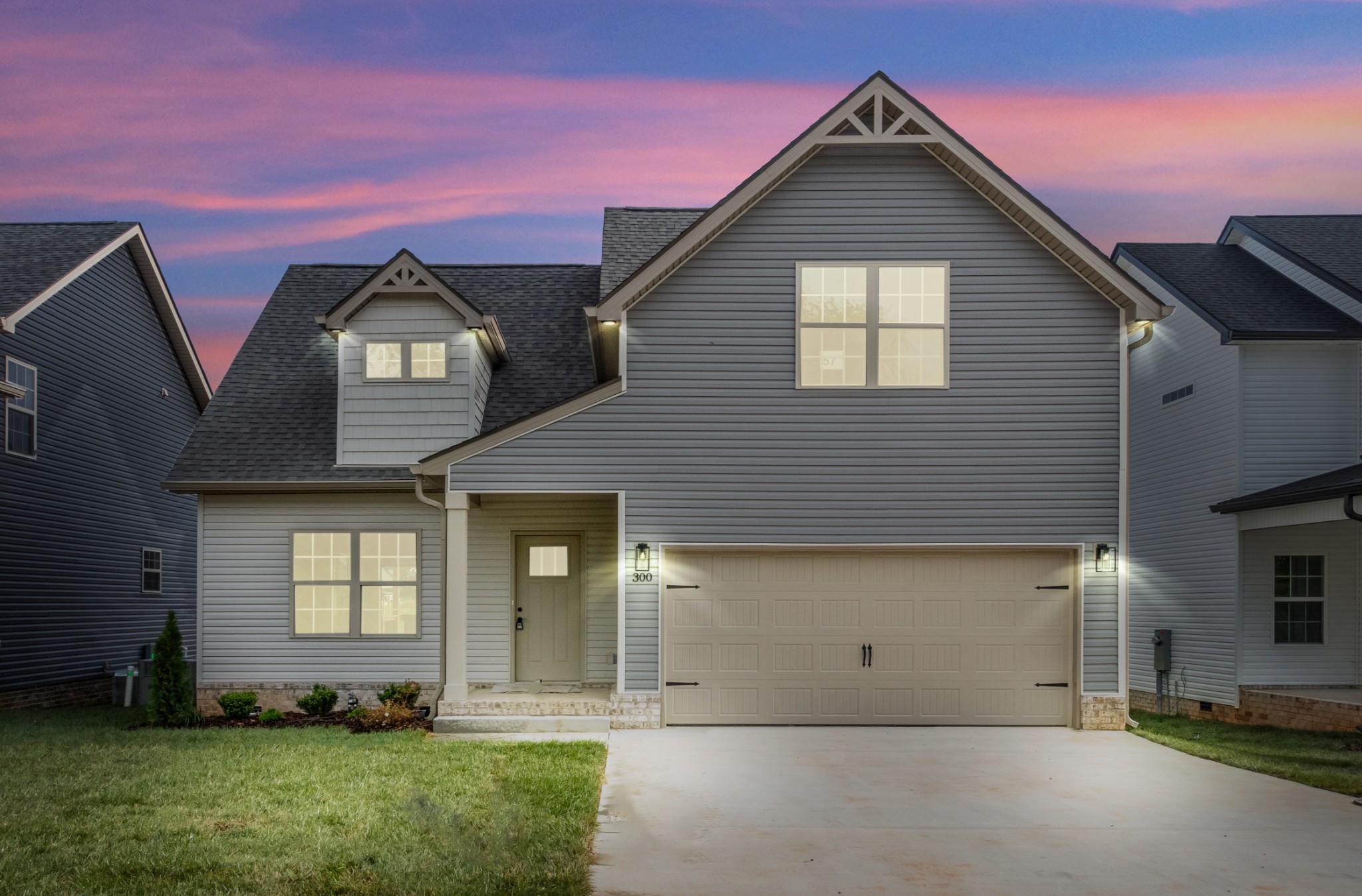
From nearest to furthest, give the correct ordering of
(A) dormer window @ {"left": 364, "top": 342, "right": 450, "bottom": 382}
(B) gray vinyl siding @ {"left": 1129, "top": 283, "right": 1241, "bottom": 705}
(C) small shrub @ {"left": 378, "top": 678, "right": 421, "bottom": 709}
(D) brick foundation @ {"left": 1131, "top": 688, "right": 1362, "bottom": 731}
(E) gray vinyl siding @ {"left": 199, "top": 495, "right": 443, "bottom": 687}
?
(C) small shrub @ {"left": 378, "top": 678, "right": 421, "bottom": 709}, (D) brick foundation @ {"left": 1131, "top": 688, "right": 1362, "bottom": 731}, (E) gray vinyl siding @ {"left": 199, "top": 495, "right": 443, "bottom": 687}, (A) dormer window @ {"left": 364, "top": 342, "right": 450, "bottom": 382}, (B) gray vinyl siding @ {"left": 1129, "top": 283, "right": 1241, "bottom": 705}

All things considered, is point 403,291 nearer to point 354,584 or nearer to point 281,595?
point 354,584

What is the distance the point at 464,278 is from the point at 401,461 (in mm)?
4828

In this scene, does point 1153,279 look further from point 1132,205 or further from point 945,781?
point 1132,205

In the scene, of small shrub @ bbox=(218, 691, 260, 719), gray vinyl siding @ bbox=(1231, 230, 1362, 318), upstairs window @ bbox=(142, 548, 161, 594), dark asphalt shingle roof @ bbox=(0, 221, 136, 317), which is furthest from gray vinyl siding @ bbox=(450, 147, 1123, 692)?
upstairs window @ bbox=(142, 548, 161, 594)

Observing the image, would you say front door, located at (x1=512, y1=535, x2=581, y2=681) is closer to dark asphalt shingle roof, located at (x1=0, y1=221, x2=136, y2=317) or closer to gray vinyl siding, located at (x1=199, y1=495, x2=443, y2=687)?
gray vinyl siding, located at (x1=199, y1=495, x2=443, y2=687)

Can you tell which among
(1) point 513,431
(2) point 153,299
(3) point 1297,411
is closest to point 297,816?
(1) point 513,431

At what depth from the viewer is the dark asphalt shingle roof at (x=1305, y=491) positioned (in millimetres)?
12938

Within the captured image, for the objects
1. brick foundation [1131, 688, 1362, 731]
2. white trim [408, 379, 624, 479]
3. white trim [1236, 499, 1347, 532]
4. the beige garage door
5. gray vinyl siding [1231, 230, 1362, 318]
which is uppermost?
gray vinyl siding [1231, 230, 1362, 318]

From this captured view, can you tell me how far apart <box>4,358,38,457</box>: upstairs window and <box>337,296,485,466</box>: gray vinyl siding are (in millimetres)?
5673

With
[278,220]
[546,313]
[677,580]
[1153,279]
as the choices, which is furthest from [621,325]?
[278,220]

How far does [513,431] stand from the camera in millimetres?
13109

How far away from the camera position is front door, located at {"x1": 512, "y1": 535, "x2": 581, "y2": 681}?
15.1 m

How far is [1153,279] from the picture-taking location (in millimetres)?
18359

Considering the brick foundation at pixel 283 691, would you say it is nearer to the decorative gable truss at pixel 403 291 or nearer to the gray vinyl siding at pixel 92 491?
A: the gray vinyl siding at pixel 92 491
